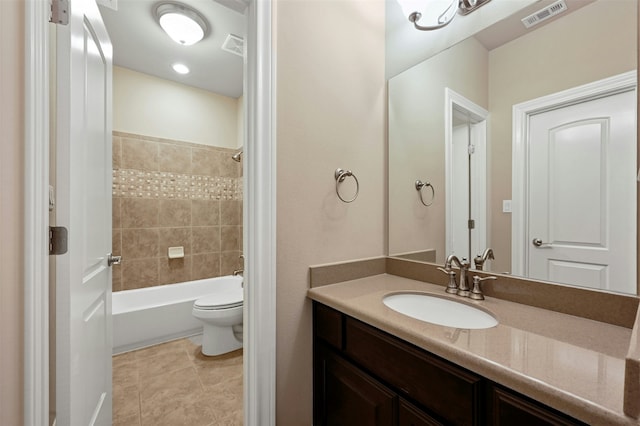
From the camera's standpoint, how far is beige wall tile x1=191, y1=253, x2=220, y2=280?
305 centimetres

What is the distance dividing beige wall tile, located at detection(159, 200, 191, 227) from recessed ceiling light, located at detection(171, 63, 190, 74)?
1.36m

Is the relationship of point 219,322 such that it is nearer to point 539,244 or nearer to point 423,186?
point 423,186

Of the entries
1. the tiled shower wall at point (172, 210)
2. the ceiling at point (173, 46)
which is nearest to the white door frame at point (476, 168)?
the ceiling at point (173, 46)

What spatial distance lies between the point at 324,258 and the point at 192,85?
2.84m

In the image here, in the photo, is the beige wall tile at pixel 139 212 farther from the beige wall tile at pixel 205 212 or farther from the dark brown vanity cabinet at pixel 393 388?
the dark brown vanity cabinet at pixel 393 388

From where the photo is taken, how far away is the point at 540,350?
670mm

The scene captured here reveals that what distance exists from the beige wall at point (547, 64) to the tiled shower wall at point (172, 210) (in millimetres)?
2859

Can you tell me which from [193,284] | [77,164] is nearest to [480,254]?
[77,164]

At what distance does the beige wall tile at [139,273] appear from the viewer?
2661mm

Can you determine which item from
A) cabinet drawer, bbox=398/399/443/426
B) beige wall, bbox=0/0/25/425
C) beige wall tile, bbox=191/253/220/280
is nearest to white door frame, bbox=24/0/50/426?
beige wall, bbox=0/0/25/425

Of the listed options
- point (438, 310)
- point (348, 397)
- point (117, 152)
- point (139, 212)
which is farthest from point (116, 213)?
point (438, 310)

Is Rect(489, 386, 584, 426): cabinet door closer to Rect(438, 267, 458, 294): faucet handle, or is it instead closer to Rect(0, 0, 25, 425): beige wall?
Rect(438, 267, 458, 294): faucet handle

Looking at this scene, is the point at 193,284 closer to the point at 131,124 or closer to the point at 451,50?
the point at 131,124

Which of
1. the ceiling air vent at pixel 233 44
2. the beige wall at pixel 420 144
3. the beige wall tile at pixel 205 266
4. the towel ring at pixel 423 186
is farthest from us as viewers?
the beige wall tile at pixel 205 266
